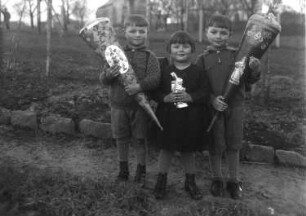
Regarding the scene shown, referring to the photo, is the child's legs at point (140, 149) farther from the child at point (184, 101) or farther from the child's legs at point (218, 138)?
the child's legs at point (218, 138)

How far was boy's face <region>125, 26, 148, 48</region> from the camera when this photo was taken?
3.47m

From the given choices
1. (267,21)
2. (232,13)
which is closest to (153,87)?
(267,21)

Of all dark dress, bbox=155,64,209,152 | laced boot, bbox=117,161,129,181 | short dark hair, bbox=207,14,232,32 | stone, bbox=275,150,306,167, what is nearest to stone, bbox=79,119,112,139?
laced boot, bbox=117,161,129,181

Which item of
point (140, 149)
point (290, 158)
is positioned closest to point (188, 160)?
point (140, 149)

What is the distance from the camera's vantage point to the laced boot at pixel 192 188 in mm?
3445

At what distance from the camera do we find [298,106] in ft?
19.8

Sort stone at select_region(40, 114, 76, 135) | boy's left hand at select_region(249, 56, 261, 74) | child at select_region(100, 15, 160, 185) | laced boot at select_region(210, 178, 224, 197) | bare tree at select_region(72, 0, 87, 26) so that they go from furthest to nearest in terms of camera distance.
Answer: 1. bare tree at select_region(72, 0, 87, 26)
2. stone at select_region(40, 114, 76, 135)
3. laced boot at select_region(210, 178, 224, 197)
4. child at select_region(100, 15, 160, 185)
5. boy's left hand at select_region(249, 56, 261, 74)

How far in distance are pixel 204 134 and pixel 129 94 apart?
2.30ft

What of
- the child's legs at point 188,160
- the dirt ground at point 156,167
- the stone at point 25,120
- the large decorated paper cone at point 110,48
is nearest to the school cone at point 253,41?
the child's legs at point 188,160

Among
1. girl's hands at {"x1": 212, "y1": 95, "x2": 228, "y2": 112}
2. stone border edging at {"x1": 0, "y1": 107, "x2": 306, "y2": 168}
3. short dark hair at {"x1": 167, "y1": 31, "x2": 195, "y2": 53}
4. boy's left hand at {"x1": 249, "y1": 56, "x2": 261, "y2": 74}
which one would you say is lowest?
stone border edging at {"x1": 0, "y1": 107, "x2": 306, "y2": 168}

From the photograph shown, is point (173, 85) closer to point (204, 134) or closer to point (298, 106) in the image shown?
point (204, 134)

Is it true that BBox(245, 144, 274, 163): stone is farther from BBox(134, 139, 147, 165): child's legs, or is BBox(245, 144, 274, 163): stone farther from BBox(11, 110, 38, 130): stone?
BBox(11, 110, 38, 130): stone

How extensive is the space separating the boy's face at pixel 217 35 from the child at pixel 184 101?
168mm

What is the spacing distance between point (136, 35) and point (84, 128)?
1.93 metres
